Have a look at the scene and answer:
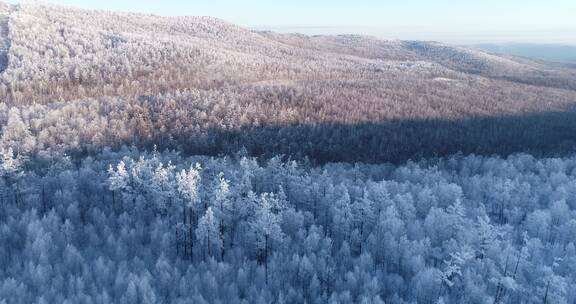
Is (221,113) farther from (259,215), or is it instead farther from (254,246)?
(259,215)

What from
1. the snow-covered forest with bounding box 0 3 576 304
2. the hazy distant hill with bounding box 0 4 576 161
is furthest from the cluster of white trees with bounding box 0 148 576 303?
the hazy distant hill with bounding box 0 4 576 161

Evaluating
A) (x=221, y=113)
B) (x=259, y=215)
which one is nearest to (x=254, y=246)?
(x=259, y=215)

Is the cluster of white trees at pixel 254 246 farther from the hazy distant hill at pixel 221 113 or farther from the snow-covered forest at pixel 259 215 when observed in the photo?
the hazy distant hill at pixel 221 113

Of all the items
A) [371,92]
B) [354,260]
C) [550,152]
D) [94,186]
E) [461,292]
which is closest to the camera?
[461,292]

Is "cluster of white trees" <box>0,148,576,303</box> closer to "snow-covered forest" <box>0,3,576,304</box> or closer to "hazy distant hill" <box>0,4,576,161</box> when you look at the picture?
"snow-covered forest" <box>0,3,576,304</box>

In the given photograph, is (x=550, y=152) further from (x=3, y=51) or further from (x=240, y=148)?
(x=3, y=51)

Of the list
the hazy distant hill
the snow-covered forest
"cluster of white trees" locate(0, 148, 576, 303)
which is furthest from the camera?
the hazy distant hill

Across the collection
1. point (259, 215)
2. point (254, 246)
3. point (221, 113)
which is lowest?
point (254, 246)

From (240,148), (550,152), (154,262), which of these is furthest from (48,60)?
(550,152)
